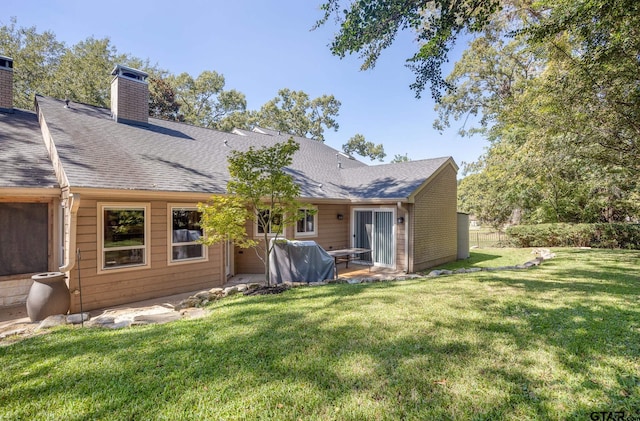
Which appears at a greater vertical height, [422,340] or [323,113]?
[323,113]

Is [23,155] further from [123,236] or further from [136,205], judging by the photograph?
[123,236]

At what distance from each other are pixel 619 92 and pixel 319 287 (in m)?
8.82

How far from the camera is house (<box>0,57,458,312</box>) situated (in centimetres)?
600

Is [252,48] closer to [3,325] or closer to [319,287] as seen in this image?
[319,287]

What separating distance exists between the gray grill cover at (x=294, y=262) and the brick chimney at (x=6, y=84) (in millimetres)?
9273

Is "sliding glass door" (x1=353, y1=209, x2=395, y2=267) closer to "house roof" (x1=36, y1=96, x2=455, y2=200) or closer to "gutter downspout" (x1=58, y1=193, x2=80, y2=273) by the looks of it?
"house roof" (x1=36, y1=96, x2=455, y2=200)

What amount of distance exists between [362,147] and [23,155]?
31.1m

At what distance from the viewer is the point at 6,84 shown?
8531mm

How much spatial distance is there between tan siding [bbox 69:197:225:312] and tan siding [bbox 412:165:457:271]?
21.5ft

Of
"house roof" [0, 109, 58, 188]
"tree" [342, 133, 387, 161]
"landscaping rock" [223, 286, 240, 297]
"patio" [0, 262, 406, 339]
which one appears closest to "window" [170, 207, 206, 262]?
"patio" [0, 262, 406, 339]

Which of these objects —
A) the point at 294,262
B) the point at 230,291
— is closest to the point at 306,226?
the point at 294,262

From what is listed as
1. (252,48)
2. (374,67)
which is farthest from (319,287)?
(252,48)

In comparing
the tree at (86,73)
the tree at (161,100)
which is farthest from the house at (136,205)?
the tree at (161,100)

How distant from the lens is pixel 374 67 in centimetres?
661
